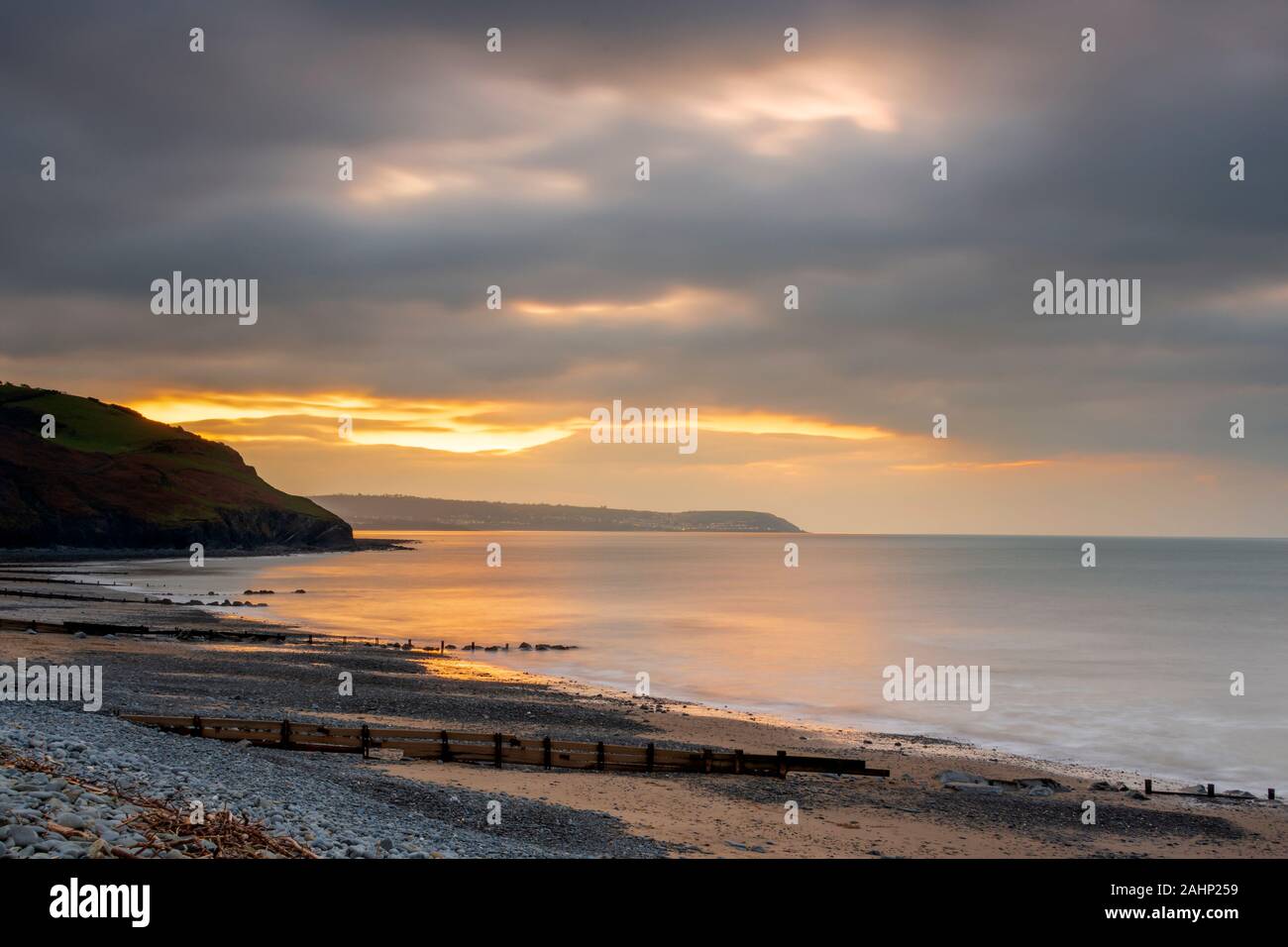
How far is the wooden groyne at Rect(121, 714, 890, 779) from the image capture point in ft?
81.0

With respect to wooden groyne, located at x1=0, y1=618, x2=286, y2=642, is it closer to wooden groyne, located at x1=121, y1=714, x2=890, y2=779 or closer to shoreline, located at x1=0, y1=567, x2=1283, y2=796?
shoreline, located at x1=0, y1=567, x2=1283, y2=796

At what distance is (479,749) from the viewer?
26.0 metres

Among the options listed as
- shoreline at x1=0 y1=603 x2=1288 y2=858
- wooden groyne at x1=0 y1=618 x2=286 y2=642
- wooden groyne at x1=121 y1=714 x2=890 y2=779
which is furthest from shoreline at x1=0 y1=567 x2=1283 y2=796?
wooden groyne at x1=121 y1=714 x2=890 y2=779

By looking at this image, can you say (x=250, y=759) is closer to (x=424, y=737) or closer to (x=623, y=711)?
(x=424, y=737)

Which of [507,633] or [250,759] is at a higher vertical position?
[250,759]

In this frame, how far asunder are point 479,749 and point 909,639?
205 ft

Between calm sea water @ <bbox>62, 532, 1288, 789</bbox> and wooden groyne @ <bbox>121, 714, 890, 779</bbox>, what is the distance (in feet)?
55.1

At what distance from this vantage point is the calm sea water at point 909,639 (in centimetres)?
4325

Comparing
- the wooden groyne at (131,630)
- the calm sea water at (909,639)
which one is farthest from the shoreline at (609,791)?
the wooden groyne at (131,630)

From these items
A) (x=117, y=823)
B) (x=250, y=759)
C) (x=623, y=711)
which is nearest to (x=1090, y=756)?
(x=623, y=711)

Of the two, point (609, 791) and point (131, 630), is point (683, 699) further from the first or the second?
point (131, 630)

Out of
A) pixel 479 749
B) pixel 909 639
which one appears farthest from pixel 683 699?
pixel 909 639

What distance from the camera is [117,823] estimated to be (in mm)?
10656
